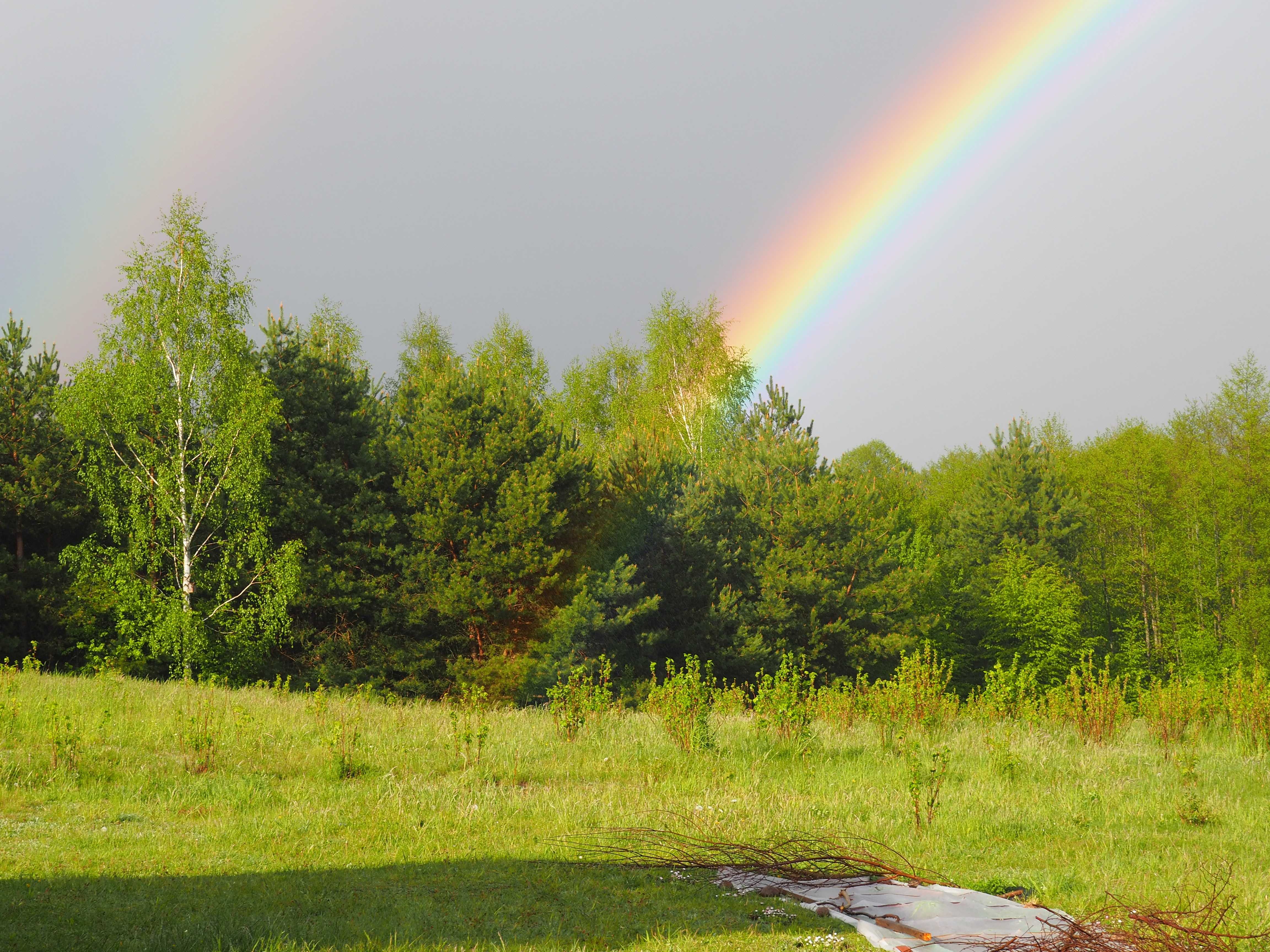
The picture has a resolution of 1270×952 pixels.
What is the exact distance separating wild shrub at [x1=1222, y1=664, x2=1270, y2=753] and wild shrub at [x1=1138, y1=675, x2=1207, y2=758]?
37 cm

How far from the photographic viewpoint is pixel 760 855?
5.60m

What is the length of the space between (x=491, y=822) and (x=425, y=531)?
16.4m

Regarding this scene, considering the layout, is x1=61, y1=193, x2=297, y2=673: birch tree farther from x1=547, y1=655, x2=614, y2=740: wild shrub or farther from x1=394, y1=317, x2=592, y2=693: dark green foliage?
x1=547, y1=655, x2=614, y2=740: wild shrub

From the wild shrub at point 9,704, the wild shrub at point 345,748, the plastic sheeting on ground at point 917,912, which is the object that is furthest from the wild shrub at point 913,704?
the wild shrub at point 9,704

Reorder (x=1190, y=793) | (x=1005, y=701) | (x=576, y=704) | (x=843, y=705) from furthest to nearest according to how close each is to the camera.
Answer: (x=1005, y=701), (x=843, y=705), (x=576, y=704), (x=1190, y=793)

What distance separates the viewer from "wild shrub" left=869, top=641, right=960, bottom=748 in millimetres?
11258

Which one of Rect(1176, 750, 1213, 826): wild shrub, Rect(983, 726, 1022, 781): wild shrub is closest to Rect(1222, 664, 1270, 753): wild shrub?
Rect(1176, 750, 1213, 826): wild shrub

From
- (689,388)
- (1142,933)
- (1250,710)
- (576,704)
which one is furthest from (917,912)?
(689,388)

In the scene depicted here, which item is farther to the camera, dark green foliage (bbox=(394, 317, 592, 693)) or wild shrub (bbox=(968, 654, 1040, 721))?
dark green foliage (bbox=(394, 317, 592, 693))

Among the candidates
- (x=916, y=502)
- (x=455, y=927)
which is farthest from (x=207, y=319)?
(x=916, y=502)

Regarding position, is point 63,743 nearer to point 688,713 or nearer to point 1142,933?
point 688,713

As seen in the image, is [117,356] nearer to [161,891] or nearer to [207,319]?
[207,319]

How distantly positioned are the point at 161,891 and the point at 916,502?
1995 inches

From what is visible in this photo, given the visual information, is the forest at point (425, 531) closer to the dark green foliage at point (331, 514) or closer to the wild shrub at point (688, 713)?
the dark green foliage at point (331, 514)
